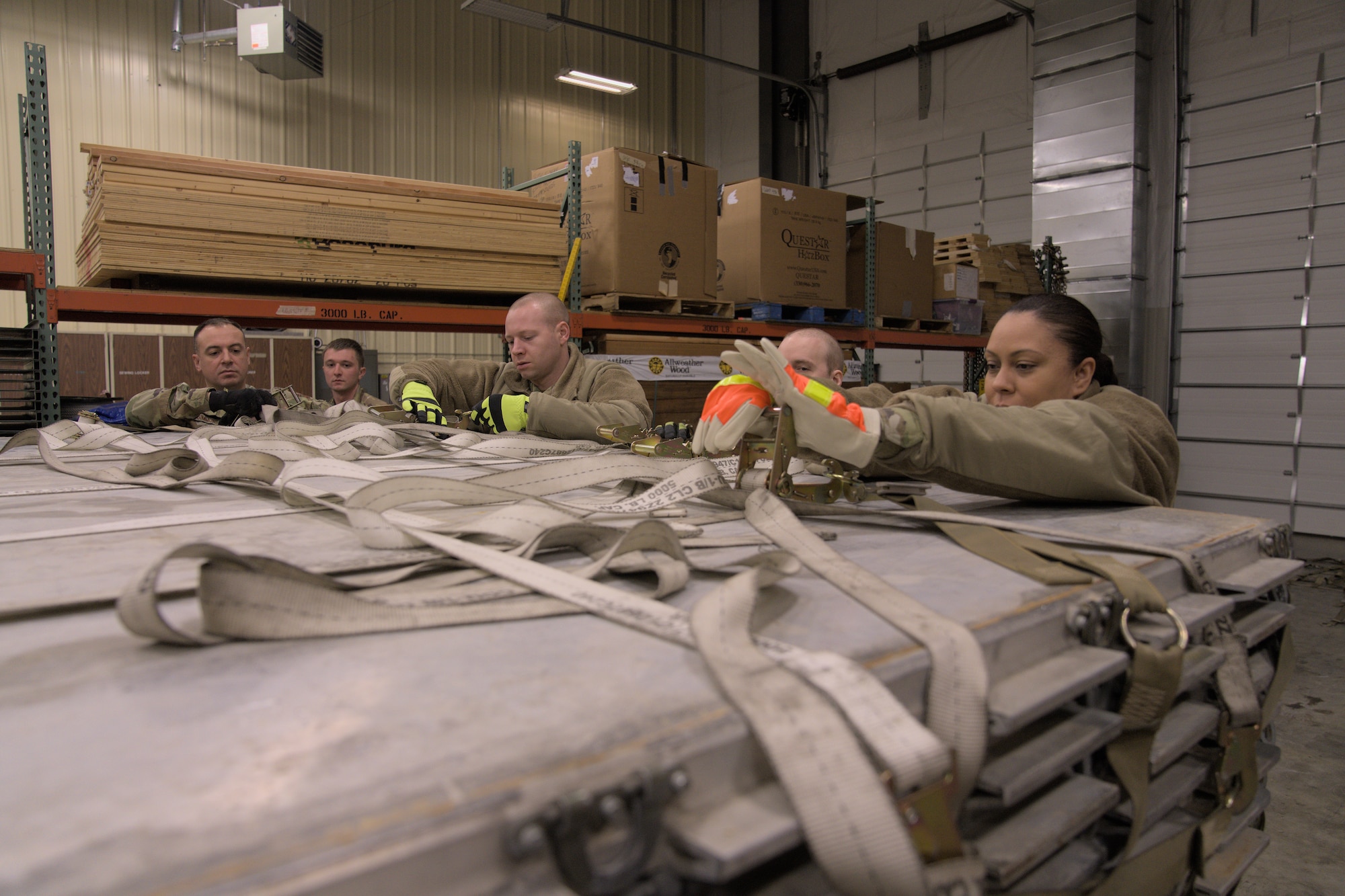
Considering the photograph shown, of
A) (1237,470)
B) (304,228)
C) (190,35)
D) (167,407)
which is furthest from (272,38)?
(1237,470)

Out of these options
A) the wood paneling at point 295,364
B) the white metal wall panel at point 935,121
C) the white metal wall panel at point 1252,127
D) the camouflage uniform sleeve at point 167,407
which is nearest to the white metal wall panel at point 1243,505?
the white metal wall panel at point 1252,127

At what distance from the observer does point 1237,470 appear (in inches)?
304

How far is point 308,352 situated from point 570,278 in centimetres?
524

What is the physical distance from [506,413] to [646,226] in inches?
82.5

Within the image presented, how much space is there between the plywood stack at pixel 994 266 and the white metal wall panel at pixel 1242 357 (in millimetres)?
1563

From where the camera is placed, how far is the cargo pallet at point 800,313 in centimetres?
590

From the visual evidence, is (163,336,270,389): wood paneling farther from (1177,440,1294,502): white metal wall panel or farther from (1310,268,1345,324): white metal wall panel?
(1310,268,1345,324): white metal wall panel

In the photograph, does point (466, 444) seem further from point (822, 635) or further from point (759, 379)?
point (822, 635)

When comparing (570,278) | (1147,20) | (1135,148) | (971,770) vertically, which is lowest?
(971,770)

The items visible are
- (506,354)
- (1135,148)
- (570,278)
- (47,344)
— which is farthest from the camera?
(1135,148)

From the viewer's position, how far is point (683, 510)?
1.70 m

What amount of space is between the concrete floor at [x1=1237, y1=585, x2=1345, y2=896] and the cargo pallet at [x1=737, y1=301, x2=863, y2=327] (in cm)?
360

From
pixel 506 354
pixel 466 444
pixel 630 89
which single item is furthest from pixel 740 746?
pixel 630 89

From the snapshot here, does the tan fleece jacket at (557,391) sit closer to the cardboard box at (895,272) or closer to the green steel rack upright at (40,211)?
the green steel rack upright at (40,211)
